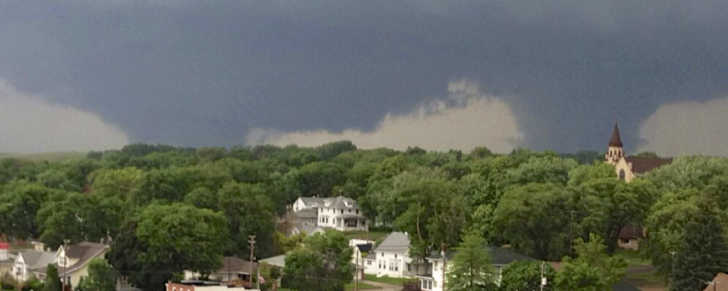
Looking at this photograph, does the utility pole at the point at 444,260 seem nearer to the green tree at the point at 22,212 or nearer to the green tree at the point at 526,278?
the green tree at the point at 526,278

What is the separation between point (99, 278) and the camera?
69625mm

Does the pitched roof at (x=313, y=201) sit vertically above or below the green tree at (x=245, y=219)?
above

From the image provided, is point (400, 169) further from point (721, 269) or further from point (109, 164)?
point (721, 269)

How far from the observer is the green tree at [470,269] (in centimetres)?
6048

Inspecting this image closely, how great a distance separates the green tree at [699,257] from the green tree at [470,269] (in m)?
11.9

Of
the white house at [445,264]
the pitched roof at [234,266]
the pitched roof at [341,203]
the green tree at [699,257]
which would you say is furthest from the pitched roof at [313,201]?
the green tree at [699,257]

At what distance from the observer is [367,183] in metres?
131

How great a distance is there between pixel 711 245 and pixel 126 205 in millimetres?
51934

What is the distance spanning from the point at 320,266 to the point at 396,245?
15807 millimetres

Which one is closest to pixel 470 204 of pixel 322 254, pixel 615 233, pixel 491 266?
pixel 615 233

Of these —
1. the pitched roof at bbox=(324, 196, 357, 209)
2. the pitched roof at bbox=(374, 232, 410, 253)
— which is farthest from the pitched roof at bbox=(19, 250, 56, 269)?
the pitched roof at bbox=(324, 196, 357, 209)

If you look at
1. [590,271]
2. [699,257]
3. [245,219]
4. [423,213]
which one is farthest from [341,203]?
[699,257]

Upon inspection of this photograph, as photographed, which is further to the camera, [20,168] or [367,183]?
[20,168]

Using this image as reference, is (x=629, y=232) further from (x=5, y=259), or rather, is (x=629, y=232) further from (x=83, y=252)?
(x=5, y=259)
